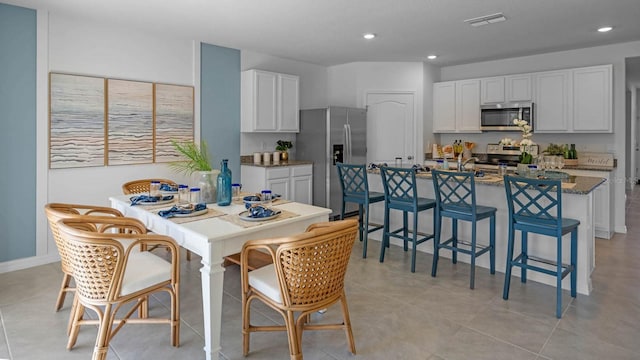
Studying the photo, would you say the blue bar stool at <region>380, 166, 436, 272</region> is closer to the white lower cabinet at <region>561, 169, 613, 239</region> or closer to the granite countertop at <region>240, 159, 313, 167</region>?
the granite countertop at <region>240, 159, 313, 167</region>

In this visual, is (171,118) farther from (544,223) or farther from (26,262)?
(544,223)

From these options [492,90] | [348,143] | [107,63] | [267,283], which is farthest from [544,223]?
[107,63]

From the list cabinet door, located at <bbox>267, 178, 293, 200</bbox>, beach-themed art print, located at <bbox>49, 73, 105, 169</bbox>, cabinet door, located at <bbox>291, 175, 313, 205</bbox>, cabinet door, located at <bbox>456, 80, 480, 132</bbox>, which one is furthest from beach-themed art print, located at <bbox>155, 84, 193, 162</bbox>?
cabinet door, located at <bbox>456, 80, 480, 132</bbox>

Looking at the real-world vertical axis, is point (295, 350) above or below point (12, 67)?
below

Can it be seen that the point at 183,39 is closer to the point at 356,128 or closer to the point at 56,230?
the point at 356,128

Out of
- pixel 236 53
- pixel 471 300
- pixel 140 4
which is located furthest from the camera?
pixel 236 53

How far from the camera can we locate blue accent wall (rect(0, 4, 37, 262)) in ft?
11.9

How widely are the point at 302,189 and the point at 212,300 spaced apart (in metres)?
3.69

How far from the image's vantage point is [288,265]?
1938 mm

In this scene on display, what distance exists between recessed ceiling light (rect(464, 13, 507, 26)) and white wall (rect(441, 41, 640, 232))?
2152 mm

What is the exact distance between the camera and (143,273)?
7.38ft

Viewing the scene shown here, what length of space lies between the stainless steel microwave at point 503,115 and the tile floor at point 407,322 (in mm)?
2603

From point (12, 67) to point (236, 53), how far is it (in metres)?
2.50

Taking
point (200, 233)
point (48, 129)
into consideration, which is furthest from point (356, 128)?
point (200, 233)
